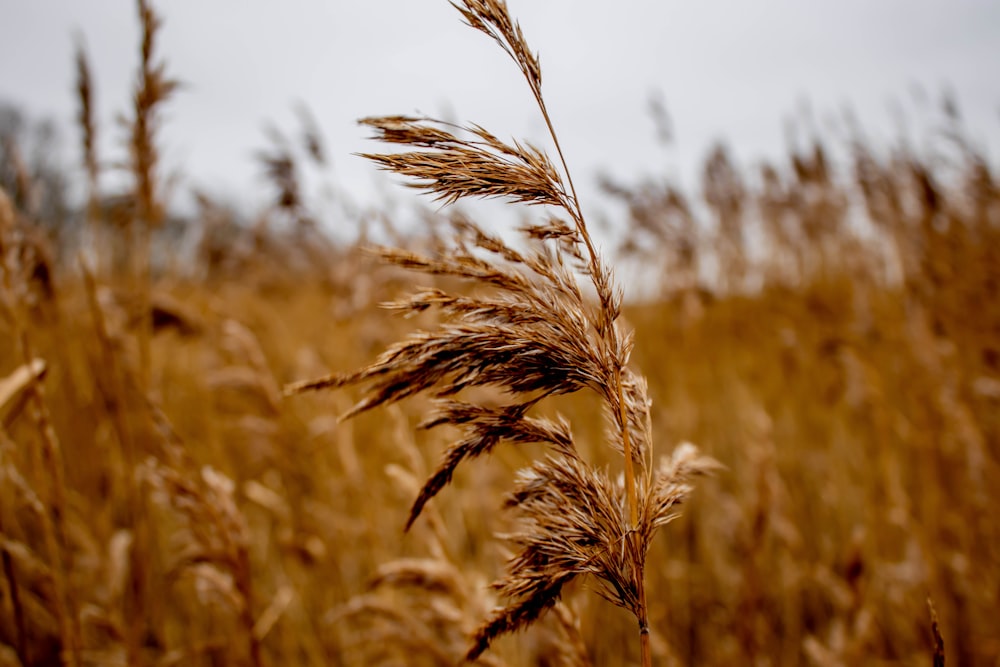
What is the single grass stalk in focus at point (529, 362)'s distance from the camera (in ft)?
2.22

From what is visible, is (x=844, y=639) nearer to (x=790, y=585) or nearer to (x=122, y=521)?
(x=790, y=585)

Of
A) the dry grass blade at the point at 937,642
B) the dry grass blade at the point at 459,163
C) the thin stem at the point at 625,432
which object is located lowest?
the dry grass blade at the point at 937,642

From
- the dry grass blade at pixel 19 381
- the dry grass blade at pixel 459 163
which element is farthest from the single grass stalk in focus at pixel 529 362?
the dry grass blade at pixel 19 381

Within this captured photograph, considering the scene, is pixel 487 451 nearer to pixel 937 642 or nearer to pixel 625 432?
pixel 625 432

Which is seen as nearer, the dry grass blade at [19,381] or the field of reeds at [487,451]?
the field of reeds at [487,451]

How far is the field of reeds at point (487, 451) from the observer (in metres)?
0.70

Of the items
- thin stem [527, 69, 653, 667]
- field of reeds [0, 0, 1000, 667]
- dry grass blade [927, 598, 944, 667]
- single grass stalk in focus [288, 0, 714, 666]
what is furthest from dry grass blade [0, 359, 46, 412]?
dry grass blade [927, 598, 944, 667]

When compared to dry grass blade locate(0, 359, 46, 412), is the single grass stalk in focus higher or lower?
lower

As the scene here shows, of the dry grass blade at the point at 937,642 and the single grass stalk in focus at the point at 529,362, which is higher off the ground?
the single grass stalk in focus at the point at 529,362

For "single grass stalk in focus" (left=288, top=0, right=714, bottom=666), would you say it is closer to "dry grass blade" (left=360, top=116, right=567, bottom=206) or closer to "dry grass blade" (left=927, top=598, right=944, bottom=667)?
"dry grass blade" (left=360, top=116, right=567, bottom=206)

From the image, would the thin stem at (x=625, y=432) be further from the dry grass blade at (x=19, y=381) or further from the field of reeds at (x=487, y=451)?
the dry grass blade at (x=19, y=381)

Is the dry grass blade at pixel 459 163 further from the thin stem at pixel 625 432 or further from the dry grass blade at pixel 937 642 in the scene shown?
the dry grass blade at pixel 937 642

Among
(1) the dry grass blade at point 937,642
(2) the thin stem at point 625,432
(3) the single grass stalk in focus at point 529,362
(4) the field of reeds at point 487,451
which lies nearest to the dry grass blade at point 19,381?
(4) the field of reeds at point 487,451

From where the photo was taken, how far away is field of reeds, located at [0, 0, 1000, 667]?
702 millimetres
